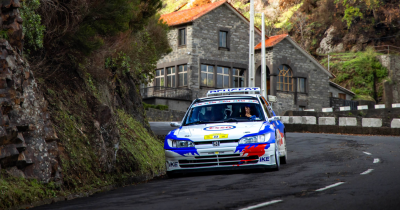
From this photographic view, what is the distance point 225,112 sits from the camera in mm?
13016

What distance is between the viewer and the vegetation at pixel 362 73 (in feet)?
208

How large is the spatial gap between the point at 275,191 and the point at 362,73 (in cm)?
5759

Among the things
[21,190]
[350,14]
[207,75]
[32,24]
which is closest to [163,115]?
[207,75]

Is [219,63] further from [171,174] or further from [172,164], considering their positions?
[172,164]

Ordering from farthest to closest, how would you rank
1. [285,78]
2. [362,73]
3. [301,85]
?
[362,73]
[301,85]
[285,78]

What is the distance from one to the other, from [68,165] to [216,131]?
3.11 m

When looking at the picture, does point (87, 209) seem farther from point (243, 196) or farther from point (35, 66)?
point (35, 66)

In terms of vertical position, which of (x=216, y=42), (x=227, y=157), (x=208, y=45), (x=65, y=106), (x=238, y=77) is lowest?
(x=227, y=157)

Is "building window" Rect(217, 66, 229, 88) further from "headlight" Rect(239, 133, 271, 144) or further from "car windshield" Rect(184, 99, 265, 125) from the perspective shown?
"headlight" Rect(239, 133, 271, 144)

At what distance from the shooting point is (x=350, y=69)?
211ft

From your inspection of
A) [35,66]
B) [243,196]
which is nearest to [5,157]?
[35,66]

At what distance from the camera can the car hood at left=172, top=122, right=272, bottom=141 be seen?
11.5 m

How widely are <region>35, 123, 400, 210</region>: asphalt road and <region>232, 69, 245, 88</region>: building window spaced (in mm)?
38173

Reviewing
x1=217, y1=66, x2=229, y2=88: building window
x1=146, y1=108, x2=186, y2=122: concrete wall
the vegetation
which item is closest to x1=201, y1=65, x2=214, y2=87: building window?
x1=217, y1=66, x2=229, y2=88: building window
